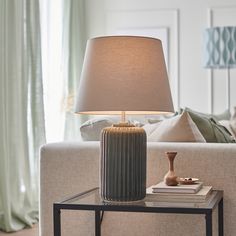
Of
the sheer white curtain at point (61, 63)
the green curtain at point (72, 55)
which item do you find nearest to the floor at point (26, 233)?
the sheer white curtain at point (61, 63)

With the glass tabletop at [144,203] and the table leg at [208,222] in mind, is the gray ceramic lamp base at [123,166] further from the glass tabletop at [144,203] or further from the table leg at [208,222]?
the table leg at [208,222]

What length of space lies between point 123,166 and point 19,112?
227 centimetres

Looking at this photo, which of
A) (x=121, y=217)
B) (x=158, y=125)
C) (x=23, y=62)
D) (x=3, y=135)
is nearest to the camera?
(x=121, y=217)

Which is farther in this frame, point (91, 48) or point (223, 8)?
point (223, 8)

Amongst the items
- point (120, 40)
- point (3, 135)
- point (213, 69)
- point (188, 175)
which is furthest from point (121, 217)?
point (213, 69)

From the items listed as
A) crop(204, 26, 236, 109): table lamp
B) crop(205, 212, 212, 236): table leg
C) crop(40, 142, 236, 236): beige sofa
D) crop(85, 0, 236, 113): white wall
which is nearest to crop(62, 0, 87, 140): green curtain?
crop(85, 0, 236, 113): white wall

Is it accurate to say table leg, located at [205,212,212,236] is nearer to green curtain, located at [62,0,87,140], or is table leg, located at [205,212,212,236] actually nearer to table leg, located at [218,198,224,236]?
table leg, located at [218,198,224,236]

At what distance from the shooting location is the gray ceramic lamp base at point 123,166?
2.21 metres

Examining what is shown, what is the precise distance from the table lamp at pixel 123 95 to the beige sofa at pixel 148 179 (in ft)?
1.02

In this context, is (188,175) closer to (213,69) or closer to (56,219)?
(56,219)

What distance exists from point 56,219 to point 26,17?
2.70 m

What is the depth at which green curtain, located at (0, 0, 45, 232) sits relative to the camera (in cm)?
413

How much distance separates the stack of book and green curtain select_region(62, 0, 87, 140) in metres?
3.22

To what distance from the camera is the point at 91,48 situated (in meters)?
2.25
